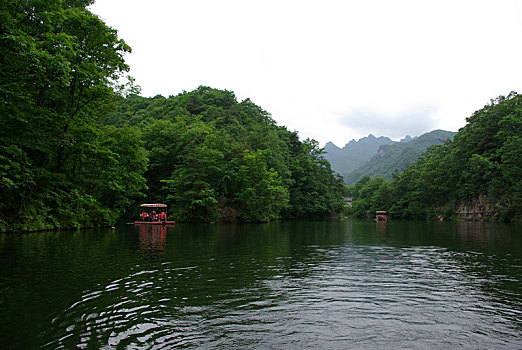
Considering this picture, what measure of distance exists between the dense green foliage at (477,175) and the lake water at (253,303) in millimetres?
53528

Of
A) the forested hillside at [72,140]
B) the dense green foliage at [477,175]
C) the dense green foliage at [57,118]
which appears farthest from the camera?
the dense green foliage at [477,175]

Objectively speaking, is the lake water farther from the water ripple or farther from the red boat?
the red boat

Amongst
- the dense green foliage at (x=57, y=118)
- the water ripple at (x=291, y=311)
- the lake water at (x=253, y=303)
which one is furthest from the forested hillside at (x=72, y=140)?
the water ripple at (x=291, y=311)

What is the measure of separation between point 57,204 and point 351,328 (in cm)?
2486

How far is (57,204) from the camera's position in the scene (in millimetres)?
24078

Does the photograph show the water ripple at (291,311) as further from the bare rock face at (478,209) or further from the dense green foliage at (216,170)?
the bare rock face at (478,209)

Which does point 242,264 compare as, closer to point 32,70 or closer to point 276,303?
point 276,303

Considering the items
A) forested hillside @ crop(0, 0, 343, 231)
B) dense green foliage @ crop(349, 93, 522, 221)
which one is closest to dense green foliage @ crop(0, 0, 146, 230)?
forested hillside @ crop(0, 0, 343, 231)

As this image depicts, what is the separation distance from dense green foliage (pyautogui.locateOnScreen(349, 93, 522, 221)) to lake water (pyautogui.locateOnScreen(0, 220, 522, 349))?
5353cm

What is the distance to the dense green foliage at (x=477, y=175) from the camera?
5503 cm

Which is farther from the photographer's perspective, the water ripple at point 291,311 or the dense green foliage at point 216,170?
the dense green foliage at point 216,170

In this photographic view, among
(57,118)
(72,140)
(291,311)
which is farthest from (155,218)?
(291,311)

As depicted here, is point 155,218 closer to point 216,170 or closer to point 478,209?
point 216,170

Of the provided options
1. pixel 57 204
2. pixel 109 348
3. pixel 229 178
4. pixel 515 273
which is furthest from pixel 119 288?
pixel 229 178
